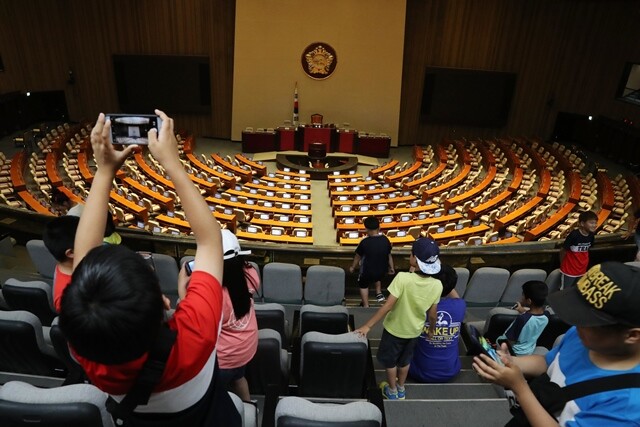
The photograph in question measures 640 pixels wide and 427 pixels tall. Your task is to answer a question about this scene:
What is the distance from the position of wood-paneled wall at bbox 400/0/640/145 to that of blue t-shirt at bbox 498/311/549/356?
1541cm

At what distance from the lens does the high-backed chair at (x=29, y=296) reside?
3344 mm

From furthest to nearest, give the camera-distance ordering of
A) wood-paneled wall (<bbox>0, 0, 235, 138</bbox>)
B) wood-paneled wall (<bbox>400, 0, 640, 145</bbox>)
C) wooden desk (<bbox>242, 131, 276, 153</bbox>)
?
1. wooden desk (<bbox>242, 131, 276, 153</bbox>)
2. wood-paneled wall (<bbox>0, 0, 235, 138</bbox>)
3. wood-paneled wall (<bbox>400, 0, 640, 145</bbox>)

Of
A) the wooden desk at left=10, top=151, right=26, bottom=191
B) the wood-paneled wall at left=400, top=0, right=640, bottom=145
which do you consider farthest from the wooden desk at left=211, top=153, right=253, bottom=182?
the wood-paneled wall at left=400, top=0, right=640, bottom=145

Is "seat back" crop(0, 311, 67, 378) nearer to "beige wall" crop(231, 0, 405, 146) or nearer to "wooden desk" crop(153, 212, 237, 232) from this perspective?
"wooden desk" crop(153, 212, 237, 232)

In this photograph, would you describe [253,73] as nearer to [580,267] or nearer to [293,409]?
[580,267]

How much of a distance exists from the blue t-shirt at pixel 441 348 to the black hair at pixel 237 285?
1469 millimetres

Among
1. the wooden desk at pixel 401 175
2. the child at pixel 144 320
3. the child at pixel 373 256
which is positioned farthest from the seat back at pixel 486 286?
the wooden desk at pixel 401 175

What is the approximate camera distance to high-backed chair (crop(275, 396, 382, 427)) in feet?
5.82

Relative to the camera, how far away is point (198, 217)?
4.12 feet

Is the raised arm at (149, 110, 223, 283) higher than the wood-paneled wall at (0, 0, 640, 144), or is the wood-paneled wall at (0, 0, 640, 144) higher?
the wood-paneled wall at (0, 0, 640, 144)

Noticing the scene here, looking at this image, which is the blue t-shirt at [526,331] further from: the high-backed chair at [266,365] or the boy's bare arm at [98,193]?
the boy's bare arm at [98,193]

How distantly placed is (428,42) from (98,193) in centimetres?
1736

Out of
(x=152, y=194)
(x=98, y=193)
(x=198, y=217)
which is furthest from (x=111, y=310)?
(x=152, y=194)

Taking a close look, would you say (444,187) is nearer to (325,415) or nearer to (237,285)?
(237,285)
